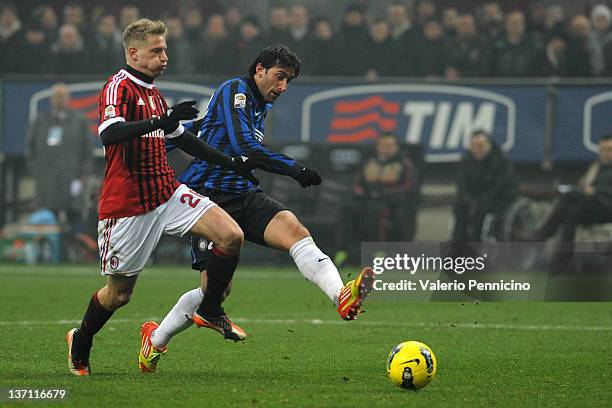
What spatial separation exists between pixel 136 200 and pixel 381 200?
997 cm

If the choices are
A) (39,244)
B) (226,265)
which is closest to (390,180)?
(39,244)

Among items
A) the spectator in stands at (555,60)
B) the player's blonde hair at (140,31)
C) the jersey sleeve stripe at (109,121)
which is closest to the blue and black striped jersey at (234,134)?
the player's blonde hair at (140,31)

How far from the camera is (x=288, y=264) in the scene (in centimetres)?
1711

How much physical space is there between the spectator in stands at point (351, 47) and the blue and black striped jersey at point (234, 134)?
10384 mm

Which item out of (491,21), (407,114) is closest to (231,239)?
(407,114)

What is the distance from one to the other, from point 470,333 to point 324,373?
2712mm

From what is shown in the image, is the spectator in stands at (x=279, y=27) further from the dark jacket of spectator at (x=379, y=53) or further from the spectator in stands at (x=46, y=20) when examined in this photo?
the spectator in stands at (x=46, y=20)

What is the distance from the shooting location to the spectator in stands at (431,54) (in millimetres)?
18094

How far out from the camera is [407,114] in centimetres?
1734

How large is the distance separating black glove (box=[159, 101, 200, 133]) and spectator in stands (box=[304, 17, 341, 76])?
11.8 m

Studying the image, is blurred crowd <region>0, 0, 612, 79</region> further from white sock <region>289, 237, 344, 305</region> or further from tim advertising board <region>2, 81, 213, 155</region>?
white sock <region>289, 237, 344, 305</region>

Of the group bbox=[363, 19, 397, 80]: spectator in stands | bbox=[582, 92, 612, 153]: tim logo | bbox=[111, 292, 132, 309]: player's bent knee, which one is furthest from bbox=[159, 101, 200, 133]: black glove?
bbox=[363, 19, 397, 80]: spectator in stands

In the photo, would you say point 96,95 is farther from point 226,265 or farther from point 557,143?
point 226,265

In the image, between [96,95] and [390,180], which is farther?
[96,95]
